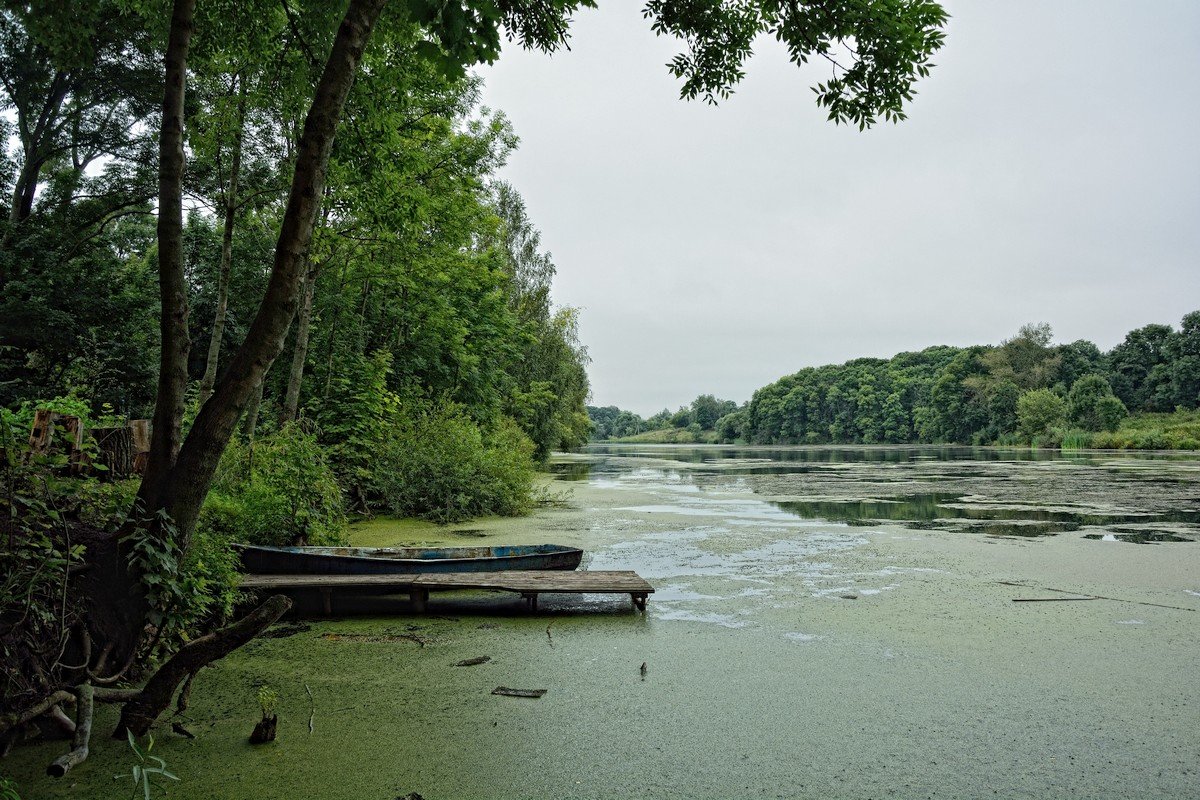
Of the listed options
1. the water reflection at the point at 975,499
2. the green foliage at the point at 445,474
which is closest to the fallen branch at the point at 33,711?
the green foliage at the point at 445,474

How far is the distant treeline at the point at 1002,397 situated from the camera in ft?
155

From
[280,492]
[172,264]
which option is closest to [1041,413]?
[280,492]

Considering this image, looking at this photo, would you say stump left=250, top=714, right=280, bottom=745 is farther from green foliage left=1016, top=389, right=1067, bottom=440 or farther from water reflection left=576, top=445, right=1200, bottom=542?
green foliage left=1016, top=389, right=1067, bottom=440

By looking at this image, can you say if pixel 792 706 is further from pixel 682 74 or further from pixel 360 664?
pixel 682 74

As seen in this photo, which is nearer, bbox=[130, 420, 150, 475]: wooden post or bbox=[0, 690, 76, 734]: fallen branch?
bbox=[0, 690, 76, 734]: fallen branch

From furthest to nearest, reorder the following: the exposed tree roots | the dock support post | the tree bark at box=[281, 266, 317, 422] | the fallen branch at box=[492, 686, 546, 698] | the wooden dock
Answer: the tree bark at box=[281, 266, 317, 422] → the dock support post → the wooden dock → the fallen branch at box=[492, 686, 546, 698] → the exposed tree roots

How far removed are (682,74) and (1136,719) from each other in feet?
14.5

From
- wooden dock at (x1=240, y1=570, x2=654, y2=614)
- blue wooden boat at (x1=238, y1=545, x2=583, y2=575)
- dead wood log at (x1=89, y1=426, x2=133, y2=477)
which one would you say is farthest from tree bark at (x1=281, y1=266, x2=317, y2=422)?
wooden dock at (x1=240, y1=570, x2=654, y2=614)

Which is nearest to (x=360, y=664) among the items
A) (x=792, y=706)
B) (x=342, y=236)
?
(x=792, y=706)

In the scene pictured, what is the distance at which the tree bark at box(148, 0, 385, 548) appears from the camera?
2.99 m

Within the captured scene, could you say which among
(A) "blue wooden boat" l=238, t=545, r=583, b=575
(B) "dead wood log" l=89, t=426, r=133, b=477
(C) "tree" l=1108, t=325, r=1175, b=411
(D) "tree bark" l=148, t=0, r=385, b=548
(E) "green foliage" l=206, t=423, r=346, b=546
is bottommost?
(A) "blue wooden boat" l=238, t=545, r=583, b=575

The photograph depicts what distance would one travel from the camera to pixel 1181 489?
50.7 feet

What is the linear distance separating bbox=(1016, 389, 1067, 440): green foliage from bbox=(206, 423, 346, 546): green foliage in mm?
54219

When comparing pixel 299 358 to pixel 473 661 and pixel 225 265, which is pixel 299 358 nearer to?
pixel 225 265
